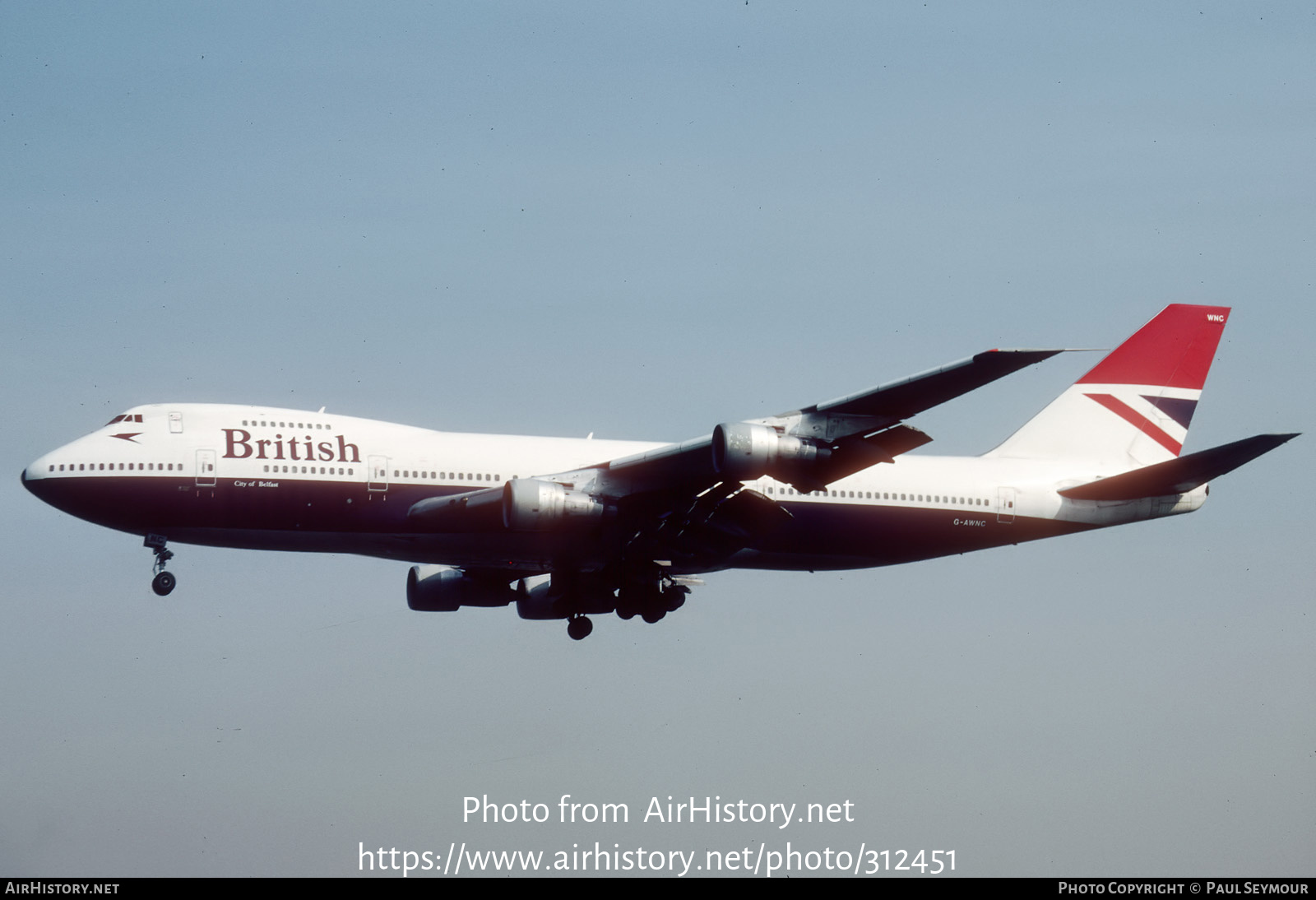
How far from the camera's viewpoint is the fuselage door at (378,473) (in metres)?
41.1

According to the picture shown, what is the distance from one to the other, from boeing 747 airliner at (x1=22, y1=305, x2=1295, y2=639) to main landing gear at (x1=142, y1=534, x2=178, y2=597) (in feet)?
0.22

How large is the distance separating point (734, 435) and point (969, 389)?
564 centimetres

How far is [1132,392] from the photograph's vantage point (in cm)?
5041

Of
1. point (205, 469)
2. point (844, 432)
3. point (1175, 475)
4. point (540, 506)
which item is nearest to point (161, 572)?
point (205, 469)

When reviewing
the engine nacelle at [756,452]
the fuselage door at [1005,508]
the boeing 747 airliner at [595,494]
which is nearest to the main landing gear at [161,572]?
the boeing 747 airliner at [595,494]

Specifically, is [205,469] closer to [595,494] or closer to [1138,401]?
[595,494]

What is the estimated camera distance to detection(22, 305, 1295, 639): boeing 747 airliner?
3722cm

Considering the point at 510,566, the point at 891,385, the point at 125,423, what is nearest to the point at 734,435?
the point at 891,385

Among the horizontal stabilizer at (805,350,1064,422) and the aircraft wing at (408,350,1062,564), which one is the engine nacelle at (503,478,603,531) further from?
the horizontal stabilizer at (805,350,1064,422)

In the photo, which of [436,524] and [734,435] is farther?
[436,524]

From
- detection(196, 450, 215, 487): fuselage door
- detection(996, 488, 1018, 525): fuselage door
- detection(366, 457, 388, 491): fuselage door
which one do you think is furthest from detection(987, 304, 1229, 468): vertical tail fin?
detection(196, 450, 215, 487): fuselage door
